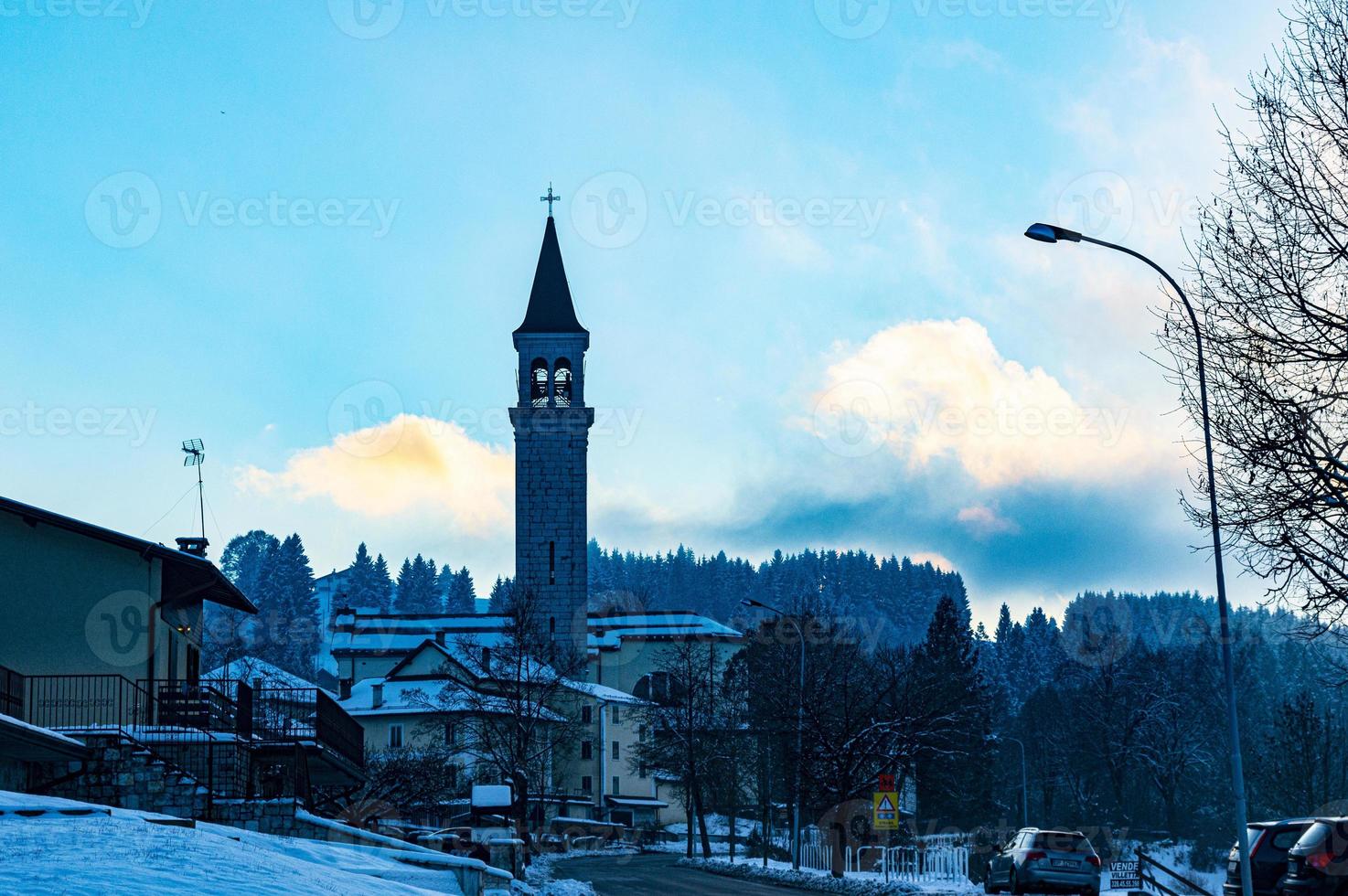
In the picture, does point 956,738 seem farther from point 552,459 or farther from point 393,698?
point 393,698

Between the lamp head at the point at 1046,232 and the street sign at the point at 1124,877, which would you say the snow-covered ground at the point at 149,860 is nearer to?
the lamp head at the point at 1046,232

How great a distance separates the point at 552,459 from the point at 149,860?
80.5 m

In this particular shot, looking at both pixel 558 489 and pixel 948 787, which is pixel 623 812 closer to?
pixel 558 489

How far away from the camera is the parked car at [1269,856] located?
2220 centimetres

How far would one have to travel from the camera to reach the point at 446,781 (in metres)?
65.2

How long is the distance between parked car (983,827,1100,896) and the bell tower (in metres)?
60.2

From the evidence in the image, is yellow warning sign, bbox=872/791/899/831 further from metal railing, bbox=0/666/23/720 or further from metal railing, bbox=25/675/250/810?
metal railing, bbox=0/666/23/720

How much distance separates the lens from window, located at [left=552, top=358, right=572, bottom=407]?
309ft

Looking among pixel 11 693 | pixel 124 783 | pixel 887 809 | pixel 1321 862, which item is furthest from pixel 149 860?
→ pixel 887 809

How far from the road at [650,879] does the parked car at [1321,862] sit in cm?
1586

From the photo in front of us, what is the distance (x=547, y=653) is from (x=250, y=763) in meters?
40.4

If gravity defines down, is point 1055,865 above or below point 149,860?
below

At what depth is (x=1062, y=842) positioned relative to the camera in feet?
88.2

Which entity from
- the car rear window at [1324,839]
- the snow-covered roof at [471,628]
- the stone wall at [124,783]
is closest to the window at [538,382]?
the snow-covered roof at [471,628]
